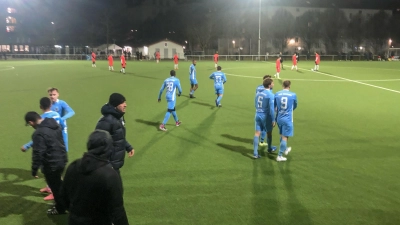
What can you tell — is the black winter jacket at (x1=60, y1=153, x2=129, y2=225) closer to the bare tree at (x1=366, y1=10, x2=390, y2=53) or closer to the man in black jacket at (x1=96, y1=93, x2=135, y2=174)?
the man in black jacket at (x1=96, y1=93, x2=135, y2=174)

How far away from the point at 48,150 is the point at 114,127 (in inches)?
44.7

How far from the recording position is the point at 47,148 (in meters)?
5.04

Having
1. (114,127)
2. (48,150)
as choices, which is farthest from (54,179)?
(114,127)

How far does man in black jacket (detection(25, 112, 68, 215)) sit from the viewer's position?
4.97 meters

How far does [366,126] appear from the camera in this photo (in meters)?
12.0

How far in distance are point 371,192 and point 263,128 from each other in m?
2.89

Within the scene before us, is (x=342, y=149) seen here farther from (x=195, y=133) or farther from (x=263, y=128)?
(x=195, y=133)

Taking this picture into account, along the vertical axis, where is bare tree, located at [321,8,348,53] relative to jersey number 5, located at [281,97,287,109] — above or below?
above

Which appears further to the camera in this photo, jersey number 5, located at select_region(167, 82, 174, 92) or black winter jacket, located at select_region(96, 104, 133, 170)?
jersey number 5, located at select_region(167, 82, 174, 92)

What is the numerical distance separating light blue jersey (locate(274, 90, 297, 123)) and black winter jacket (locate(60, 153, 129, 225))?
5701 millimetres

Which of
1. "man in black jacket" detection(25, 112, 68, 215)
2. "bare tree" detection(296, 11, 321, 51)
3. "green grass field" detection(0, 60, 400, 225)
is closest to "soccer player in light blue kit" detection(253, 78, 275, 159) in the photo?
"green grass field" detection(0, 60, 400, 225)

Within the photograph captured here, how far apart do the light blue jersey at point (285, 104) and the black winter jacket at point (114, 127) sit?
14.7 feet

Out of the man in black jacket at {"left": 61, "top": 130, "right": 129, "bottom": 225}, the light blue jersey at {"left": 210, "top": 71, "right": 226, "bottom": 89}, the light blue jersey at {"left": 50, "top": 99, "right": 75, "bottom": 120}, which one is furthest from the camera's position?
the light blue jersey at {"left": 210, "top": 71, "right": 226, "bottom": 89}

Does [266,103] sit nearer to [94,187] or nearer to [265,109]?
[265,109]
